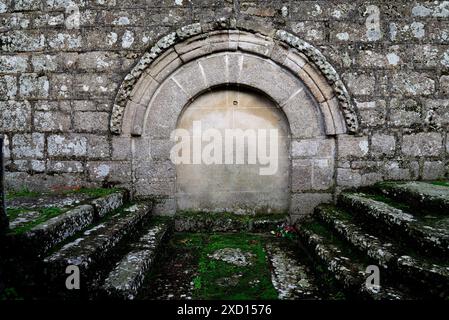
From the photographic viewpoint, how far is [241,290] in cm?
236

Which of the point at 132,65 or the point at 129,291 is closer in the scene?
the point at 129,291

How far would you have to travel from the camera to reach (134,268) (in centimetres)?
228

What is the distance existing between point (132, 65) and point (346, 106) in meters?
2.45

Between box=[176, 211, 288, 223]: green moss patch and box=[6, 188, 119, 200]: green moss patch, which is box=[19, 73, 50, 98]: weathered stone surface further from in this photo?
box=[176, 211, 288, 223]: green moss patch

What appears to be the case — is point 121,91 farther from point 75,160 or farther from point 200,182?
point 200,182

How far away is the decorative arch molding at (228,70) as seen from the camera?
362 cm

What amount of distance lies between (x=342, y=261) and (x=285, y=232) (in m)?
1.33

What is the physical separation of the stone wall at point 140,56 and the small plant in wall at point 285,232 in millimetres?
426

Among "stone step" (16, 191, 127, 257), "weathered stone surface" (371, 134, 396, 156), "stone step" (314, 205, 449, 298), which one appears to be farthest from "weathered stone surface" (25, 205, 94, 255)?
"weathered stone surface" (371, 134, 396, 156)

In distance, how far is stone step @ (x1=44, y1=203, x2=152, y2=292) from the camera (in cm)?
186

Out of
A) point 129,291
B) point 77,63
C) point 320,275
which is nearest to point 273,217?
point 320,275

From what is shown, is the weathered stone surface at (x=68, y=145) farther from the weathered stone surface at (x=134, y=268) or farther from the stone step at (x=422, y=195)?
the stone step at (x=422, y=195)

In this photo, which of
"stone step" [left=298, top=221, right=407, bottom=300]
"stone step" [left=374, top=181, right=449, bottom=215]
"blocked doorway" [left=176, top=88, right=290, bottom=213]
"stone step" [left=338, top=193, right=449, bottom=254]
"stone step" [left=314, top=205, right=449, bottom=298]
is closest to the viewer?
"stone step" [left=314, top=205, right=449, bottom=298]

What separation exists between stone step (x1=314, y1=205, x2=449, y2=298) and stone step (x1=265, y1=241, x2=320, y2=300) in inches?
18.3
